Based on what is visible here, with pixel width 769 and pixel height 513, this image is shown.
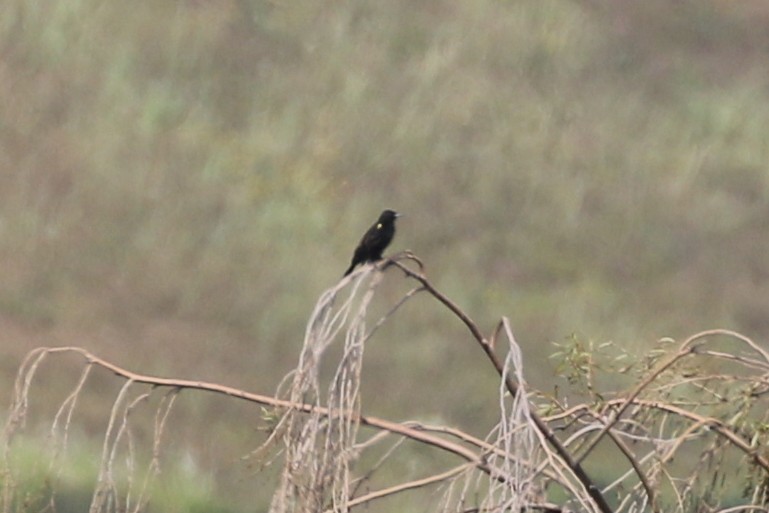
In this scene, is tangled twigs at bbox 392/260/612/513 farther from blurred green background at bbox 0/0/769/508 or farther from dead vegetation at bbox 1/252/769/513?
blurred green background at bbox 0/0/769/508

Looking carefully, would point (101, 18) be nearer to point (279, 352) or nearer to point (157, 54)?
point (157, 54)

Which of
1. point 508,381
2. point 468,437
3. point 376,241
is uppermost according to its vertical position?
point 376,241

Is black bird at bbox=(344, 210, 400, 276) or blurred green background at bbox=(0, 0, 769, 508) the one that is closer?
black bird at bbox=(344, 210, 400, 276)

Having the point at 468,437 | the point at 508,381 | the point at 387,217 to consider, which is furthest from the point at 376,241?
the point at 508,381

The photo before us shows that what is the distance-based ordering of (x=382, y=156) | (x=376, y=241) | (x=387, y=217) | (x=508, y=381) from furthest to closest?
(x=382, y=156), (x=387, y=217), (x=376, y=241), (x=508, y=381)

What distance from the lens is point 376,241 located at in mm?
5863

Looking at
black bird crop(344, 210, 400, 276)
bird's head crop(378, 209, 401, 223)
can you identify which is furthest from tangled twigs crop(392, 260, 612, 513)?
bird's head crop(378, 209, 401, 223)

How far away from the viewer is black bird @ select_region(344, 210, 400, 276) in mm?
5789

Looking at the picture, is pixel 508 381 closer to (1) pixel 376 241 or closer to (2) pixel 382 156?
(1) pixel 376 241

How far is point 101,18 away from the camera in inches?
434

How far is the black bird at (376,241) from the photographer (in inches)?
228

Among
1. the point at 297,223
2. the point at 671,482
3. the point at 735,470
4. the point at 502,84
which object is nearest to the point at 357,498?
the point at 671,482

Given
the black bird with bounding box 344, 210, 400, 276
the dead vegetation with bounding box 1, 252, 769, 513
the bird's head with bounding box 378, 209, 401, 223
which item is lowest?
the dead vegetation with bounding box 1, 252, 769, 513

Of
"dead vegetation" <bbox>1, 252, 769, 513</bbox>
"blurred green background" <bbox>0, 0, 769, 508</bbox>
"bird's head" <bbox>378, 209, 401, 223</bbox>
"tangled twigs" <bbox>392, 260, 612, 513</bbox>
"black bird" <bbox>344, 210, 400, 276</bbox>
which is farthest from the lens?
"blurred green background" <bbox>0, 0, 769, 508</bbox>
